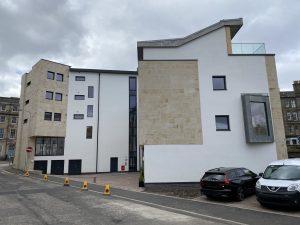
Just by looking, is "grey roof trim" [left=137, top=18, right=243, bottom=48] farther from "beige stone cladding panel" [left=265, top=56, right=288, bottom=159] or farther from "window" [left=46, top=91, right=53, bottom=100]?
"window" [left=46, top=91, right=53, bottom=100]

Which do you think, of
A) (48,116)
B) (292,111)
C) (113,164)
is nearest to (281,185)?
(113,164)

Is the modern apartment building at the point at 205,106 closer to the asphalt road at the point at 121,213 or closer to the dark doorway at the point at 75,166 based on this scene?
the asphalt road at the point at 121,213

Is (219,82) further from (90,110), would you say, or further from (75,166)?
(75,166)

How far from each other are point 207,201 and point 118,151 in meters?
22.1

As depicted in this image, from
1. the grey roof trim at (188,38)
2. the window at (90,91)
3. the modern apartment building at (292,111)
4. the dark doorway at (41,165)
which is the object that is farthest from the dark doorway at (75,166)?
the modern apartment building at (292,111)

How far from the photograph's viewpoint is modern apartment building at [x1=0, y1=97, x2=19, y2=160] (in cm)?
5362

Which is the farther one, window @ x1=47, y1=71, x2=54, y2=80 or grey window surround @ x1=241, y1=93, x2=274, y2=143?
window @ x1=47, y1=71, x2=54, y2=80

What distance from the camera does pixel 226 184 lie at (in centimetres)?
1127

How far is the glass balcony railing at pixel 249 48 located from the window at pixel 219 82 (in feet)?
7.75

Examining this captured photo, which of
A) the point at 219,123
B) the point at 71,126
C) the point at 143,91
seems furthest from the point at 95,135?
the point at 219,123

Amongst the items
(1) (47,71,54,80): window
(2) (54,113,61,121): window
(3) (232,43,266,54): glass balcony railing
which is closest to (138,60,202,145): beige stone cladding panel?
(3) (232,43,266,54): glass balcony railing

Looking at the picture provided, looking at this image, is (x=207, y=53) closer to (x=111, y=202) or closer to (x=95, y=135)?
(x=111, y=202)

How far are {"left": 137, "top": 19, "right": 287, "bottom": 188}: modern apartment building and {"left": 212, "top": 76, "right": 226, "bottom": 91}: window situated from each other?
4cm

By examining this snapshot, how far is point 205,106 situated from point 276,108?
5.22m
